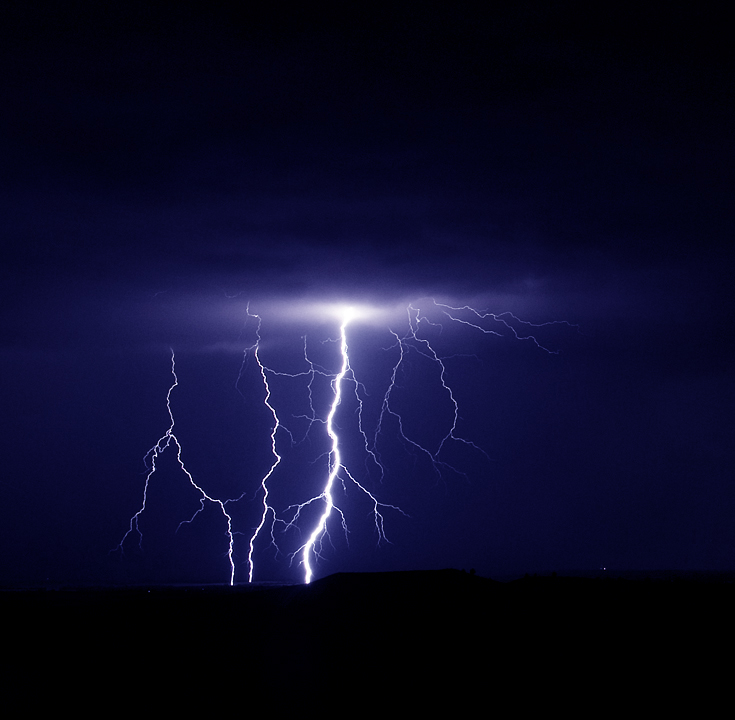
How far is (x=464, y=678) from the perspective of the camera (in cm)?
1341

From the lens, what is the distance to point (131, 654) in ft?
54.0

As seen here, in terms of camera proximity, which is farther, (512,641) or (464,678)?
(512,641)

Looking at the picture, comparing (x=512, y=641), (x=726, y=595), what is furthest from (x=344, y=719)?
(x=726, y=595)

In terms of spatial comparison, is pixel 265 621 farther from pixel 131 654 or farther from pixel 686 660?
pixel 686 660

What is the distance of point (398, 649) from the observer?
15.0m

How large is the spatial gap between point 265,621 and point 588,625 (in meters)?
7.06

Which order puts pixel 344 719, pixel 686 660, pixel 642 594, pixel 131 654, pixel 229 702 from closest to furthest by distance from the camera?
1. pixel 344 719
2. pixel 229 702
3. pixel 686 660
4. pixel 131 654
5. pixel 642 594

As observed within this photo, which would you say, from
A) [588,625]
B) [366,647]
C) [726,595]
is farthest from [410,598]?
[726,595]

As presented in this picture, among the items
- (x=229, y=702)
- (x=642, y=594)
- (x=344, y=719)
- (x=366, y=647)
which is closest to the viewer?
(x=344, y=719)

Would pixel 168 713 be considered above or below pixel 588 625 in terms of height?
below

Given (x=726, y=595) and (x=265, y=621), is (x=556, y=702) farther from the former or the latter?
(x=726, y=595)

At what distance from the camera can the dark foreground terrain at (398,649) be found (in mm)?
13078

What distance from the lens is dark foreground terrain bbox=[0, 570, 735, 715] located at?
42.9ft

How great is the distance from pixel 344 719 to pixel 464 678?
2.36m
